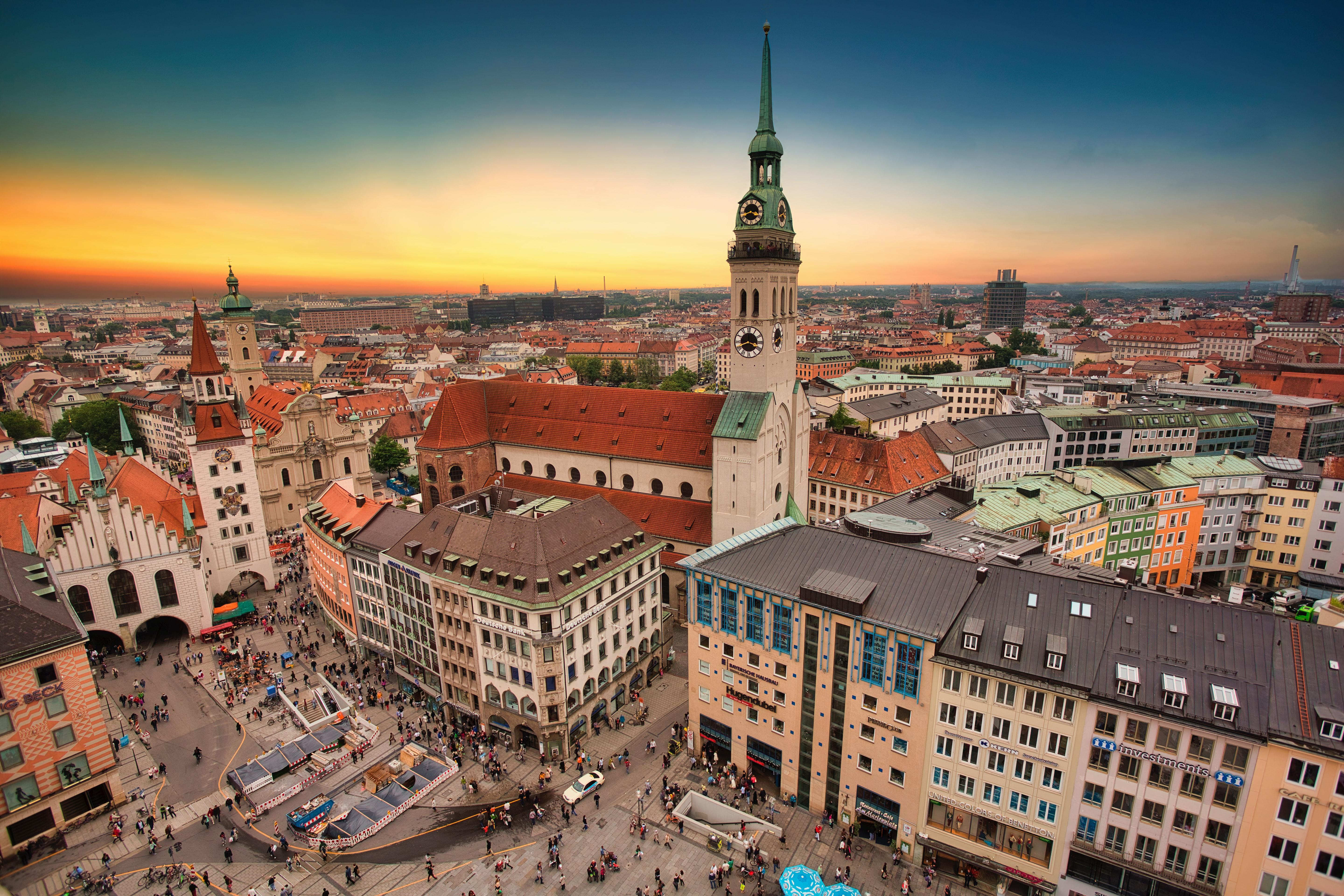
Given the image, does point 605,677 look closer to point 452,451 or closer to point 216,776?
point 216,776

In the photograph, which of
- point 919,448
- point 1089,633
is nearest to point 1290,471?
point 919,448

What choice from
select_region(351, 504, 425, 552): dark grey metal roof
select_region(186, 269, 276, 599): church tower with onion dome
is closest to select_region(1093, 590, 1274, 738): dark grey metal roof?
select_region(351, 504, 425, 552): dark grey metal roof

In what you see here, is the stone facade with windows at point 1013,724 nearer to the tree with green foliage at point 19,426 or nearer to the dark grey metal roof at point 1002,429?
the dark grey metal roof at point 1002,429

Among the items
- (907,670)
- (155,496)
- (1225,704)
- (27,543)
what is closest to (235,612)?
(155,496)

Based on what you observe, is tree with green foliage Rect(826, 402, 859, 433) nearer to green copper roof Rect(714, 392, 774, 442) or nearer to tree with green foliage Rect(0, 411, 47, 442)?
green copper roof Rect(714, 392, 774, 442)

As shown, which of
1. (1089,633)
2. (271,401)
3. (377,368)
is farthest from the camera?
(377,368)

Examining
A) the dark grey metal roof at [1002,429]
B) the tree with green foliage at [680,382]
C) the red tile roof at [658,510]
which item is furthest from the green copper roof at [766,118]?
the tree with green foliage at [680,382]

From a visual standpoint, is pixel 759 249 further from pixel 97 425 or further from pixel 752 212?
pixel 97 425
